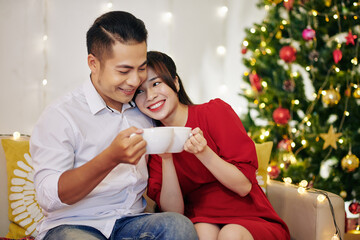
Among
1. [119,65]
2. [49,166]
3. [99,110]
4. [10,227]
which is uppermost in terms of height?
[119,65]

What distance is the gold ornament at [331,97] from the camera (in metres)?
2.62

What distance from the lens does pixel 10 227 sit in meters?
1.78

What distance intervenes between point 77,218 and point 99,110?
0.41m

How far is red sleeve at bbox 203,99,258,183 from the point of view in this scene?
150 centimetres

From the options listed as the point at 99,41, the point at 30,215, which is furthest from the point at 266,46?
the point at 30,215

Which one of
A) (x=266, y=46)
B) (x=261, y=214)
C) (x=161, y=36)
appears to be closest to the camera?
(x=261, y=214)

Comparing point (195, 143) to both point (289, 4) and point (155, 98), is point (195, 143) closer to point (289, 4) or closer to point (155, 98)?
point (155, 98)

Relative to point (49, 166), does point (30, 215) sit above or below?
below

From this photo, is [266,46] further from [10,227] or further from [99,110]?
[10,227]

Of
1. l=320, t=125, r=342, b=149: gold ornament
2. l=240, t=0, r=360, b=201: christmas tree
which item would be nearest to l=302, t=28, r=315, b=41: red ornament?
l=240, t=0, r=360, b=201: christmas tree

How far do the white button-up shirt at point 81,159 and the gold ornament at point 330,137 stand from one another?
1.66m

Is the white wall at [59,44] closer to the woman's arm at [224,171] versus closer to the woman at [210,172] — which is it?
the woman at [210,172]

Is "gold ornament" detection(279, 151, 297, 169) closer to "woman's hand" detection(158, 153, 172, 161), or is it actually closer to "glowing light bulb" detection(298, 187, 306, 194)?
"glowing light bulb" detection(298, 187, 306, 194)

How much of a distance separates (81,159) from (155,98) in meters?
0.38
